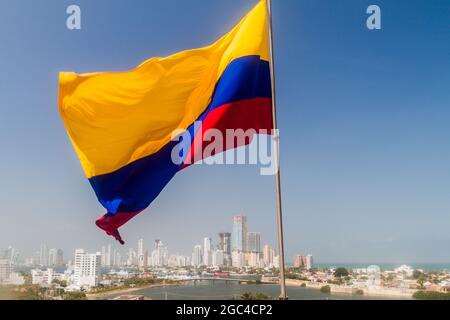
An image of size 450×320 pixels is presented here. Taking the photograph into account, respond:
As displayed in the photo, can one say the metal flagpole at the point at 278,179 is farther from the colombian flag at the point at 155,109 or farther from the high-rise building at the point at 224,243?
the high-rise building at the point at 224,243

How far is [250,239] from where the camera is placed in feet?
237

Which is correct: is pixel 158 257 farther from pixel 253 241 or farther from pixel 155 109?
pixel 155 109

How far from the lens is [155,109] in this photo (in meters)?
6.20

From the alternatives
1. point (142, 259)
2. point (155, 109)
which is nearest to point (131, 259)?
point (142, 259)

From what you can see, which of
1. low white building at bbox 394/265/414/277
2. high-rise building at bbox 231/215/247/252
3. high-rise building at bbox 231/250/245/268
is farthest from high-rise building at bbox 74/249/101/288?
low white building at bbox 394/265/414/277

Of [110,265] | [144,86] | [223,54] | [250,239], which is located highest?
[223,54]

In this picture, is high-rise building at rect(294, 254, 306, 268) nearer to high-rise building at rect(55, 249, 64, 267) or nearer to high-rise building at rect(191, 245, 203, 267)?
high-rise building at rect(191, 245, 203, 267)

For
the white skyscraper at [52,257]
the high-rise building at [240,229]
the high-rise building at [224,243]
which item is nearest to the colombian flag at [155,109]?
the high-rise building at [240,229]

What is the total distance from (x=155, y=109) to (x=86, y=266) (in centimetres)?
11233

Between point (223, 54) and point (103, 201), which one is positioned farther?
point (223, 54)

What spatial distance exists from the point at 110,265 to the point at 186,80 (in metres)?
129

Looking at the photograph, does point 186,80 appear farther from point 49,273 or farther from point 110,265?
point 110,265
